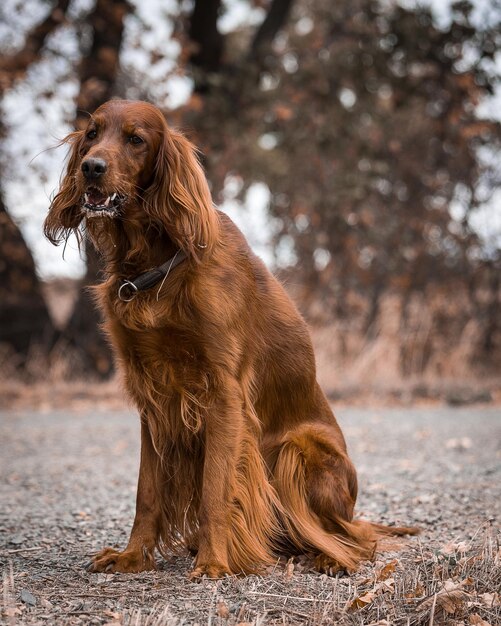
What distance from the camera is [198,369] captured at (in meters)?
2.95

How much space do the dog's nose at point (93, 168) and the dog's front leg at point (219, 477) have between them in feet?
2.96

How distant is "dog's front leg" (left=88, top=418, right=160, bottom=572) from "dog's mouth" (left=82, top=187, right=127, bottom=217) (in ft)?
2.83

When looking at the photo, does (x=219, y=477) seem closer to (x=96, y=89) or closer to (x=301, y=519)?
(x=301, y=519)

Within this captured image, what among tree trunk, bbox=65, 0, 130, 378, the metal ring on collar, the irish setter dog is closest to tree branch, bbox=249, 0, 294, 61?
tree trunk, bbox=65, 0, 130, 378

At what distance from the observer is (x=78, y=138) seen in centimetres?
317

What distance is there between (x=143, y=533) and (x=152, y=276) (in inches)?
40.3

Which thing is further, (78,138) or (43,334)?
(43,334)

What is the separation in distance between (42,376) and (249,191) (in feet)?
15.7

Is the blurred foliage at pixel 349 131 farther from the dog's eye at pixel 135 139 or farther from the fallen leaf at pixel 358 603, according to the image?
the fallen leaf at pixel 358 603

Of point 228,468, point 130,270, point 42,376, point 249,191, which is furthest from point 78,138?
point 249,191

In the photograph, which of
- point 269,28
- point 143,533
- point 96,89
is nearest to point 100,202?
point 143,533

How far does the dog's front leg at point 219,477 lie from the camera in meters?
2.93

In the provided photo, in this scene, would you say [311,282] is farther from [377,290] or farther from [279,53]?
[279,53]

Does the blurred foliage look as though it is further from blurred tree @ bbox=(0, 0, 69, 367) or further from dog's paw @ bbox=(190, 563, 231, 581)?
dog's paw @ bbox=(190, 563, 231, 581)
